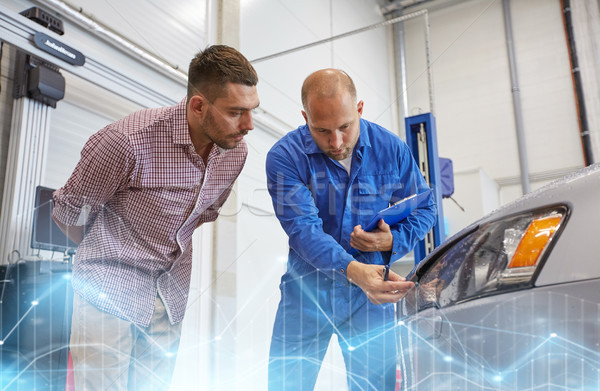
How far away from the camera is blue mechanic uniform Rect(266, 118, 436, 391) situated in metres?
1.15

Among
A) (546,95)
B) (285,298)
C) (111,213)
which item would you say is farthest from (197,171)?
(546,95)

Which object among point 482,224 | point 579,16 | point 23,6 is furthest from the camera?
point 579,16

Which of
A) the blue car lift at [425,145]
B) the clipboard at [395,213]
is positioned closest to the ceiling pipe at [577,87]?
the blue car lift at [425,145]

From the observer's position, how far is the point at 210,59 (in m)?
1.15

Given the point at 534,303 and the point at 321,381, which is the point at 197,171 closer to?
the point at 321,381

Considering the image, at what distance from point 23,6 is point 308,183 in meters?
1.38

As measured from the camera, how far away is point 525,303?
1.98 feet

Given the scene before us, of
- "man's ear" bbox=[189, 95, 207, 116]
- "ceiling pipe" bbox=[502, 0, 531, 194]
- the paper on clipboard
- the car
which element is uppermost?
"ceiling pipe" bbox=[502, 0, 531, 194]

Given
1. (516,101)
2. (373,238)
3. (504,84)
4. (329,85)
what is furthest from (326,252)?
(504,84)

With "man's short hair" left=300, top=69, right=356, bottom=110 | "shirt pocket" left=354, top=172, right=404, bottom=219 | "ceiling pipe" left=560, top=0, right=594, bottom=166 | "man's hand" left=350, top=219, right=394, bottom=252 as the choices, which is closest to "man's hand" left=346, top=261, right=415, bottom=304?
"man's hand" left=350, top=219, right=394, bottom=252

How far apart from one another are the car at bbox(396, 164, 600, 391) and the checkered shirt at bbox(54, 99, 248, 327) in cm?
66

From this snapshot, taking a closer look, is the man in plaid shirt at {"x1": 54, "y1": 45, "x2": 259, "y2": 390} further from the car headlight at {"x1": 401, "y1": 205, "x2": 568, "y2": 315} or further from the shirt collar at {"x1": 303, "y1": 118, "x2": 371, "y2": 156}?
the car headlight at {"x1": 401, "y1": 205, "x2": 568, "y2": 315}

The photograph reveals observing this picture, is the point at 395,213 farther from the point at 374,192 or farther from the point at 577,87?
the point at 577,87

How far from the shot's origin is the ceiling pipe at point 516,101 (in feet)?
15.9
